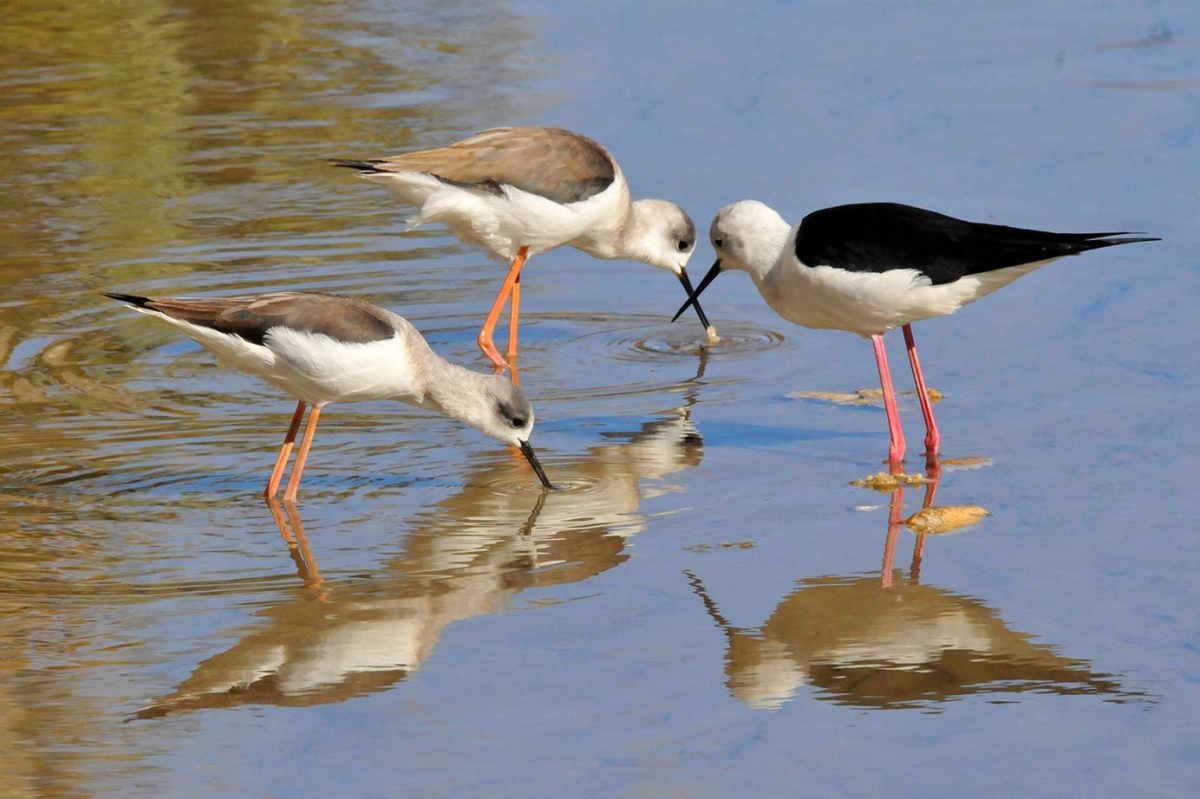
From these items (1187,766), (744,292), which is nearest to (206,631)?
(1187,766)

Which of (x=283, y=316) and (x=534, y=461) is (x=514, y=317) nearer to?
(x=534, y=461)

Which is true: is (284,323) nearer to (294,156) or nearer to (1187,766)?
(1187,766)

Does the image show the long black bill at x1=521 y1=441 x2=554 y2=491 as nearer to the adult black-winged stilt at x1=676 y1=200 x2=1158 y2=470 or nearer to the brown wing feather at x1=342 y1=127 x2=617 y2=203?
the adult black-winged stilt at x1=676 y1=200 x2=1158 y2=470

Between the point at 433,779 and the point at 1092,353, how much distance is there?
4659 mm

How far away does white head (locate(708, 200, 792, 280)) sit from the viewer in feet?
25.0

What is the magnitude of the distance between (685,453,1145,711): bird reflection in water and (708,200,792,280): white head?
223 centimetres

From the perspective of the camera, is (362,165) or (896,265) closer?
(896,265)

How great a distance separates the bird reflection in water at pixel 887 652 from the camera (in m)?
4.82

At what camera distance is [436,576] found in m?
5.93

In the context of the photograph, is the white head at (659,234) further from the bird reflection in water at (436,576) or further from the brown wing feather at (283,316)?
the brown wing feather at (283,316)

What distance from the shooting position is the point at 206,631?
5.43 meters

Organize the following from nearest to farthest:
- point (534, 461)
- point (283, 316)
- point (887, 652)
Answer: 1. point (887, 652)
2. point (283, 316)
3. point (534, 461)

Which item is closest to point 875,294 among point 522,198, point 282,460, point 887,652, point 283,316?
point 887,652

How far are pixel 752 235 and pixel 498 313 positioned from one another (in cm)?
206
